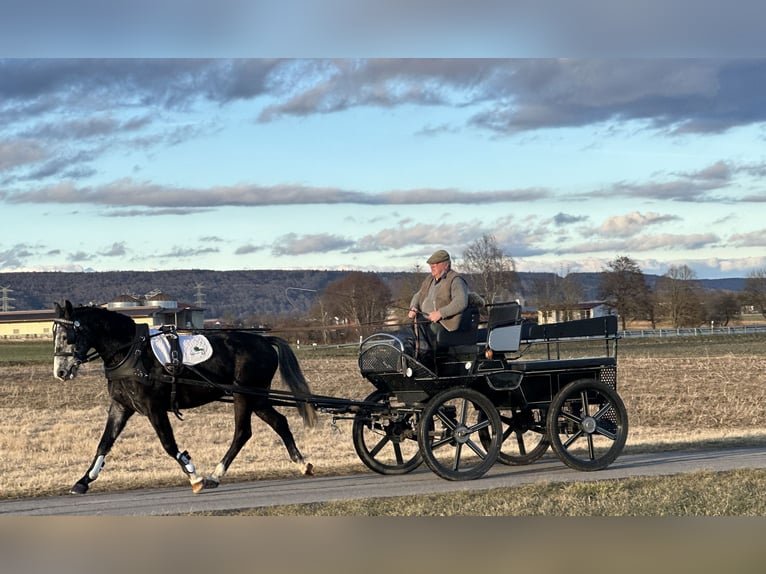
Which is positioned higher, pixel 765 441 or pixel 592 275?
pixel 592 275

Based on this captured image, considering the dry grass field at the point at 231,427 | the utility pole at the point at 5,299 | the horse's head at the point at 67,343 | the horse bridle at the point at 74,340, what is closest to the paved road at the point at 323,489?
the dry grass field at the point at 231,427

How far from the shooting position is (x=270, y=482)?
39.1 feet

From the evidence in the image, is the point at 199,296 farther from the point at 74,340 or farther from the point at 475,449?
the point at 475,449

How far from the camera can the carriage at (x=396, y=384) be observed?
11.2 m

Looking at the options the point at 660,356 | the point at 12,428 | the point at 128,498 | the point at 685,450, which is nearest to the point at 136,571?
the point at 128,498

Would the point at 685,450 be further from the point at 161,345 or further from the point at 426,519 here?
the point at 161,345

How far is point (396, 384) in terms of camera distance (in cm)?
1163

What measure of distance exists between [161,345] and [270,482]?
6.90 ft

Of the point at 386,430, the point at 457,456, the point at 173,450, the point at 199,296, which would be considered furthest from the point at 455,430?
the point at 199,296

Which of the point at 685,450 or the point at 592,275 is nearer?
the point at 685,450

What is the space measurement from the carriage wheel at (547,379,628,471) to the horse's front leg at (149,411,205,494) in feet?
13.6

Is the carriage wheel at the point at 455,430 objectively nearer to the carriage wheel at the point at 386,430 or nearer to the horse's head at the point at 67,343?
the carriage wheel at the point at 386,430

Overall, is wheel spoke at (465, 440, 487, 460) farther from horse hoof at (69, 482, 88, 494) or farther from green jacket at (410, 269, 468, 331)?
horse hoof at (69, 482, 88, 494)

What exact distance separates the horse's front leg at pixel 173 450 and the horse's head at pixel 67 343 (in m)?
1.02
